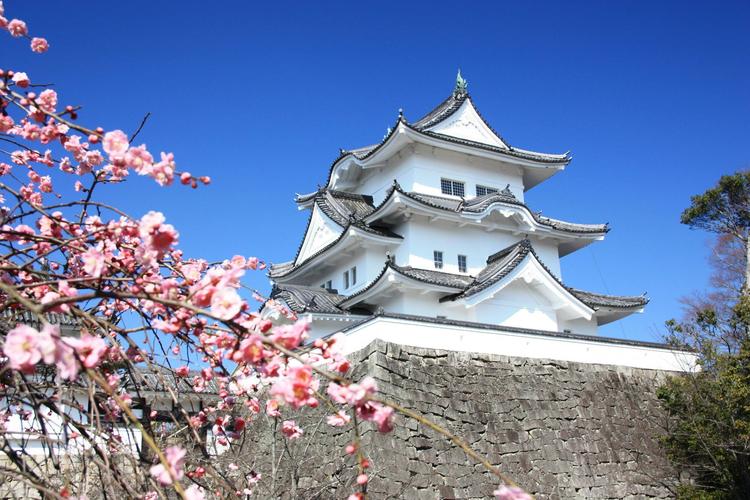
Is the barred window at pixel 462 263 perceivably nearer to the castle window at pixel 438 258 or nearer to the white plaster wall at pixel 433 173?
the castle window at pixel 438 258

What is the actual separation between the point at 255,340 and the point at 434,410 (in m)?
7.93

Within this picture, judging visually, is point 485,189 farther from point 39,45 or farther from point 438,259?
point 39,45

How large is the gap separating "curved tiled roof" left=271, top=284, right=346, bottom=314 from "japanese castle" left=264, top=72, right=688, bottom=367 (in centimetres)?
4

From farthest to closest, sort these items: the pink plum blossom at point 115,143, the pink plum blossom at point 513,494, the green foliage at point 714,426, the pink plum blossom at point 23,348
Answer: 1. the green foliage at point 714,426
2. the pink plum blossom at point 115,143
3. the pink plum blossom at point 513,494
4. the pink plum blossom at point 23,348

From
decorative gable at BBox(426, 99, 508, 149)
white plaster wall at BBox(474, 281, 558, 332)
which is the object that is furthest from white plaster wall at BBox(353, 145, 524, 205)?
white plaster wall at BBox(474, 281, 558, 332)

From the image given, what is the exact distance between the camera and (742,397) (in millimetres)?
9750

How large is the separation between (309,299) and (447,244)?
11.6ft

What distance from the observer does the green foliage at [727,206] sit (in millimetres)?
20844

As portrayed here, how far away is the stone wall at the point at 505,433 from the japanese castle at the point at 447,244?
68cm

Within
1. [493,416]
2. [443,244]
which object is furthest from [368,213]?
[493,416]

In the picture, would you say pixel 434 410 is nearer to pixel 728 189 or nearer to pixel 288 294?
pixel 288 294

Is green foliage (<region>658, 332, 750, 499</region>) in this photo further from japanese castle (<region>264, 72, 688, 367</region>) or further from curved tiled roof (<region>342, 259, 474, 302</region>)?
curved tiled roof (<region>342, 259, 474, 302</region>)

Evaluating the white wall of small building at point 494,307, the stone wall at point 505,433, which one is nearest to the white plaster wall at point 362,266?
the white wall of small building at point 494,307

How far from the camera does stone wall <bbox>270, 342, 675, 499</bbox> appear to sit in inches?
348
